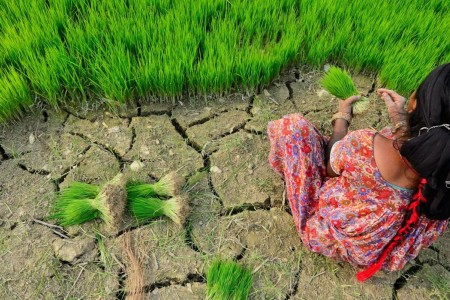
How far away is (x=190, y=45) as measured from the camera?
2191 millimetres

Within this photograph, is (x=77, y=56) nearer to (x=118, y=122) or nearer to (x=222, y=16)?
(x=118, y=122)

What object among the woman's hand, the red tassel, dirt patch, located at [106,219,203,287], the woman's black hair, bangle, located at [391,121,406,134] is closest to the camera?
the woman's black hair

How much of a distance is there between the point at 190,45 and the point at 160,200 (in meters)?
0.81

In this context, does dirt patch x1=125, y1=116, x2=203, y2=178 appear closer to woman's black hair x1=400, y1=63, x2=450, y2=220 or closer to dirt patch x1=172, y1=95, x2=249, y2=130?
dirt patch x1=172, y1=95, x2=249, y2=130

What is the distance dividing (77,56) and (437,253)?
194cm

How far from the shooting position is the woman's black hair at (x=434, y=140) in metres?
1.22

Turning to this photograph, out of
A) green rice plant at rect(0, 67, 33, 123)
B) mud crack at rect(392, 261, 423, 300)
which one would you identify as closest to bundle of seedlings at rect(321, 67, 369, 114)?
mud crack at rect(392, 261, 423, 300)

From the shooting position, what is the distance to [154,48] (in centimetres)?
216

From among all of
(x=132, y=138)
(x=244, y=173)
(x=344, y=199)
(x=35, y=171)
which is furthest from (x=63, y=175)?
(x=344, y=199)

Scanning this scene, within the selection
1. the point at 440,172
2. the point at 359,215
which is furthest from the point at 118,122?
the point at 440,172

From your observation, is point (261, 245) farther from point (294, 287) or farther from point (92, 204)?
point (92, 204)

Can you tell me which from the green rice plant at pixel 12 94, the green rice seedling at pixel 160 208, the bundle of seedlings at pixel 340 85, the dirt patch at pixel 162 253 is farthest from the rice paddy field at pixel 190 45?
the dirt patch at pixel 162 253

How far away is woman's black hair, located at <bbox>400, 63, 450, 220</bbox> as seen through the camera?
4.00 feet

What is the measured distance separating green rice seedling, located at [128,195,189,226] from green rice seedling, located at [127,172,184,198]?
0.08ft
